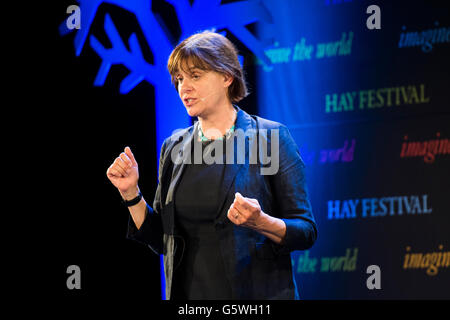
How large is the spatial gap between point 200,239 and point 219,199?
15cm

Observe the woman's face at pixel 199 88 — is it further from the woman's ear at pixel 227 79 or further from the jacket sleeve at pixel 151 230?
the jacket sleeve at pixel 151 230

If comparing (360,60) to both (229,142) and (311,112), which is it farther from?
(229,142)

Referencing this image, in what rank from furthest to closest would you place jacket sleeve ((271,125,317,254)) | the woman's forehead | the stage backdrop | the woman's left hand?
the stage backdrop → the woman's forehead → jacket sleeve ((271,125,317,254)) → the woman's left hand

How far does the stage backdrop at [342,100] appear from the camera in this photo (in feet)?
10.4

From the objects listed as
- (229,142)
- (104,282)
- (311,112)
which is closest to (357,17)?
(311,112)

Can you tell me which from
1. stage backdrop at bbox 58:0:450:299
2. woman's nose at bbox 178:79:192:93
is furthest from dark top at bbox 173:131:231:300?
stage backdrop at bbox 58:0:450:299

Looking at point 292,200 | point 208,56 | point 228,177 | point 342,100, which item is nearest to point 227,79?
point 208,56

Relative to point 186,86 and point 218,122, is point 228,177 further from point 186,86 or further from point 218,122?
point 186,86

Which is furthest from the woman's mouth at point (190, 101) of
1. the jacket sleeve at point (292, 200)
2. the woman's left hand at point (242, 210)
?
the woman's left hand at point (242, 210)

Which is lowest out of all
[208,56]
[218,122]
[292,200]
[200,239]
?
[200,239]

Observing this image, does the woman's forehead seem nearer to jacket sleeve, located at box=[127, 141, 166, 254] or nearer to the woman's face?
the woman's face

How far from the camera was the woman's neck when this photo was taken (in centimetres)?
185

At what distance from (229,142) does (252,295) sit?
1.70ft

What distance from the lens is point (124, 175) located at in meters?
1.81
